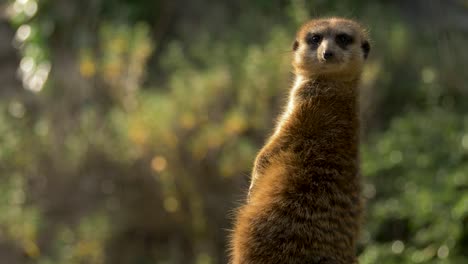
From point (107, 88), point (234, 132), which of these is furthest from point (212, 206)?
point (107, 88)

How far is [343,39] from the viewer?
122 inches

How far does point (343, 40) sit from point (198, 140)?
2499 millimetres

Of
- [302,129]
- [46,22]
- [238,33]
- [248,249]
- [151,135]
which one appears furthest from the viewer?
[46,22]

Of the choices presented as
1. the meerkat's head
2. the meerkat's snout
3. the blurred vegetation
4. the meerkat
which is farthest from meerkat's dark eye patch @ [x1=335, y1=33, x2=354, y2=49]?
the blurred vegetation

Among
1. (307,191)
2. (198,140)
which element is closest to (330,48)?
(307,191)

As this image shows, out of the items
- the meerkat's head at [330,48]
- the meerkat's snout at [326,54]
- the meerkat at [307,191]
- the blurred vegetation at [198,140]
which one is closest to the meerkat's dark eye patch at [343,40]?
the meerkat's head at [330,48]

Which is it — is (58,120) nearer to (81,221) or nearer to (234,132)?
(81,221)

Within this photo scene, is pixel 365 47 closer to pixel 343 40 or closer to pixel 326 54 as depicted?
pixel 343 40

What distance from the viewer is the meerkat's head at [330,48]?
295 cm

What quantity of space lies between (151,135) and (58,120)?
142 centimetres

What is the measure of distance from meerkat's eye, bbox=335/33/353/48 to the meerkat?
24 centimetres

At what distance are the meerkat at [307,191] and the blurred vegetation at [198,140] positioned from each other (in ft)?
6.12

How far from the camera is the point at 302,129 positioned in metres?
2.66

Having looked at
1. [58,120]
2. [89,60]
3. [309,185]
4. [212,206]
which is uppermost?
[309,185]
